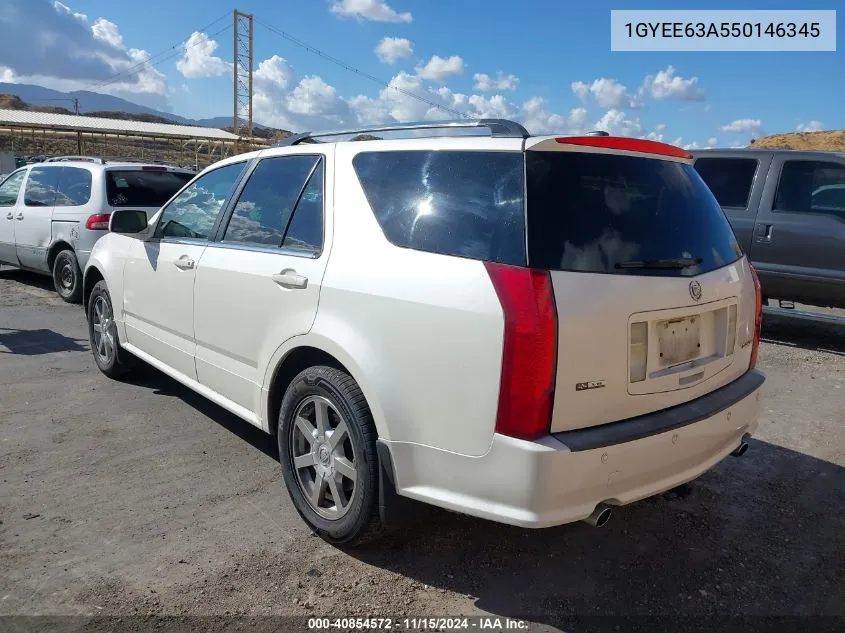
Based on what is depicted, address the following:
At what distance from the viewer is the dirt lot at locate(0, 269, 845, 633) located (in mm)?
2727

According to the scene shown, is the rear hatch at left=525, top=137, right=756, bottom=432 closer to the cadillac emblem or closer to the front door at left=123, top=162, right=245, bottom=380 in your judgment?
the cadillac emblem

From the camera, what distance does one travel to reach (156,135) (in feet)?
139

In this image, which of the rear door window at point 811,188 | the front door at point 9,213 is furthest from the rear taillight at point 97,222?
the rear door window at point 811,188

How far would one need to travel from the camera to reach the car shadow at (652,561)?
2.75 meters

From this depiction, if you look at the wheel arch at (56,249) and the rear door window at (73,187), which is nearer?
the rear door window at (73,187)

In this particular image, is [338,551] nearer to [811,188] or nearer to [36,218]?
[811,188]

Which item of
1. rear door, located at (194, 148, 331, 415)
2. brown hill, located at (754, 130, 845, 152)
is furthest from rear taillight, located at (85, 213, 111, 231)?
brown hill, located at (754, 130, 845, 152)

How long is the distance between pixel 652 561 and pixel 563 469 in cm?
108

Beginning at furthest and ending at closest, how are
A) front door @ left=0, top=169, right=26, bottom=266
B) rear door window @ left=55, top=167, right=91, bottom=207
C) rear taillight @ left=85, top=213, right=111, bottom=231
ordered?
front door @ left=0, top=169, right=26, bottom=266 → rear door window @ left=55, top=167, right=91, bottom=207 → rear taillight @ left=85, top=213, right=111, bottom=231

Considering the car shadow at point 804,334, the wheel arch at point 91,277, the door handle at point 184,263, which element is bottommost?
the car shadow at point 804,334

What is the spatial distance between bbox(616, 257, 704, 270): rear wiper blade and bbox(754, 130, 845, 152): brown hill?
33.9m

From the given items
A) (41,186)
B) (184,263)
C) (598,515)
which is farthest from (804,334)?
(41,186)

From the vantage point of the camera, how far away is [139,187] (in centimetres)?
837

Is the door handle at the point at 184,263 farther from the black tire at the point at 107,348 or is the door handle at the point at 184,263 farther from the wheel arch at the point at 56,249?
the wheel arch at the point at 56,249
